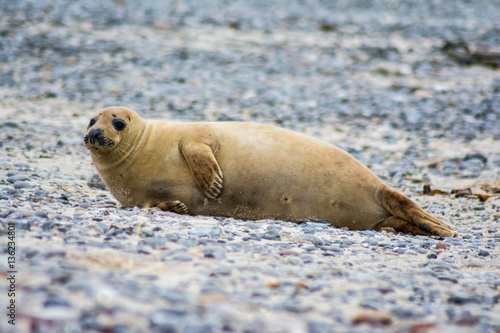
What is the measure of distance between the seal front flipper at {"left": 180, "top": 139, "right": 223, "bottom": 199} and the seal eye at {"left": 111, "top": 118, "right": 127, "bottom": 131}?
60 cm

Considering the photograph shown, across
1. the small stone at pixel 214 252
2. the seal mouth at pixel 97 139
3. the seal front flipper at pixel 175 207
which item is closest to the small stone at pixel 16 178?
the seal mouth at pixel 97 139

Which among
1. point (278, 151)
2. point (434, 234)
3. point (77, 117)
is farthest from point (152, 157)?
point (77, 117)

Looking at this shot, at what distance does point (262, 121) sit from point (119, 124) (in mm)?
4434

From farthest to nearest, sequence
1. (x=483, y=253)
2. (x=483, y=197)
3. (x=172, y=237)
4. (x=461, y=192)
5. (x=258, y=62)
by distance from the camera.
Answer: (x=258, y=62)
(x=461, y=192)
(x=483, y=197)
(x=483, y=253)
(x=172, y=237)

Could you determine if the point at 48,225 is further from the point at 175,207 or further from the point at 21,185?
the point at 21,185

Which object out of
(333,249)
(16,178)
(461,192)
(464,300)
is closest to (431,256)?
(333,249)

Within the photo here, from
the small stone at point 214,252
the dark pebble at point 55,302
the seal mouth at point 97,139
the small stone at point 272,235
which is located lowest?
the small stone at point 272,235

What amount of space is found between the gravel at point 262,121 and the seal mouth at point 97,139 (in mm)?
451

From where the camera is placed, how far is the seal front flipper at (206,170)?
13.2 ft

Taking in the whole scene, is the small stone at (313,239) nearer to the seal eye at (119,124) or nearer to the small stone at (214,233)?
the small stone at (214,233)

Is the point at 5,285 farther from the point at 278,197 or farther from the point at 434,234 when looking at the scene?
the point at 434,234

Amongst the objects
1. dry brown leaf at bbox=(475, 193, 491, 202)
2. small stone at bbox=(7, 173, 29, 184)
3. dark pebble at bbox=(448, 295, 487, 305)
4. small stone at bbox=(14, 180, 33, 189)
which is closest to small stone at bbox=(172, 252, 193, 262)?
dark pebble at bbox=(448, 295, 487, 305)

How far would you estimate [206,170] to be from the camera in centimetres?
403

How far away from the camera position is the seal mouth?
13.5ft
